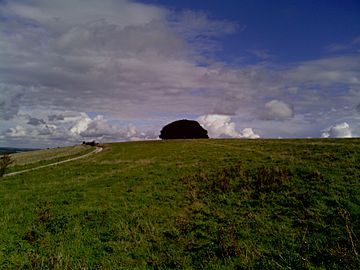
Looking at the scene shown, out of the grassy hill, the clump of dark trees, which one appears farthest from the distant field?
the clump of dark trees

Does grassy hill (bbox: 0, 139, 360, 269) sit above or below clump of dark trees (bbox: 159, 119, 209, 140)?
below

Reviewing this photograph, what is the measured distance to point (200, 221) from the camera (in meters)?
12.3

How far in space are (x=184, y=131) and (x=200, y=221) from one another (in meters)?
75.9

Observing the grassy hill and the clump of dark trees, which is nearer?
the grassy hill

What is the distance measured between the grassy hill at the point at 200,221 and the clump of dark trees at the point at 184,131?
6633 cm

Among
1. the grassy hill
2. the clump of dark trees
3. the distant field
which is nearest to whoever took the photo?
the grassy hill

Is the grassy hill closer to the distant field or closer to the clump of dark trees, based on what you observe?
the distant field

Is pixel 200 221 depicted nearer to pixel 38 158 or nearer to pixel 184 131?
pixel 38 158

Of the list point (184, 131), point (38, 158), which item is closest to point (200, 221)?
point (38, 158)

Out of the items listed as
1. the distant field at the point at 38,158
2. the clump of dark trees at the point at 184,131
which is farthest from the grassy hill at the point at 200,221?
the clump of dark trees at the point at 184,131

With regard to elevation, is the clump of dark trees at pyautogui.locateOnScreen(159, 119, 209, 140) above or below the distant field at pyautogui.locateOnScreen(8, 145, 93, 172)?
above

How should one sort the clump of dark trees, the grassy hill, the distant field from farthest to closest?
the clump of dark trees < the distant field < the grassy hill

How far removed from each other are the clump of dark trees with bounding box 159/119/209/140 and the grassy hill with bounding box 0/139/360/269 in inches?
2612

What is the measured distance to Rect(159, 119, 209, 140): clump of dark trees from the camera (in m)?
87.0
